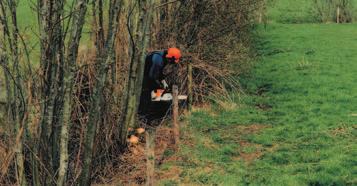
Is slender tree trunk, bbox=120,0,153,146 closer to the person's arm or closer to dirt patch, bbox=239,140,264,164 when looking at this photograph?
the person's arm

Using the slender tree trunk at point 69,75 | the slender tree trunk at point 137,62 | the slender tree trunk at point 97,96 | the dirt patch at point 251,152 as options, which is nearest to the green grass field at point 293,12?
the dirt patch at point 251,152

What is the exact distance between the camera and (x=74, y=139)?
9477mm

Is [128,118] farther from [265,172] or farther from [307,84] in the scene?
[307,84]

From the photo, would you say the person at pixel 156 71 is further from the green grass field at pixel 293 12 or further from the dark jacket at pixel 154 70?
the green grass field at pixel 293 12

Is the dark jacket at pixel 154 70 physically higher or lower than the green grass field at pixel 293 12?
lower

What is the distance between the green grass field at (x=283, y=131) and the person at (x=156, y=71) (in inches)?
45.1

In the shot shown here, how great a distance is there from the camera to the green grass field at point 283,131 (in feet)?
29.4

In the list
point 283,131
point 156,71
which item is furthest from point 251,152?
point 156,71

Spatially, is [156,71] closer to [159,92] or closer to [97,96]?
[159,92]

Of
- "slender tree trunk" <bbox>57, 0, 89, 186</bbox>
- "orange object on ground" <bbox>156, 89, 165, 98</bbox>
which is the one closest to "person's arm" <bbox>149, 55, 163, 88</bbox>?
"orange object on ground" <bbox>156, 89, 165, 98</bbox>

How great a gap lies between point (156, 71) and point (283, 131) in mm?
3090

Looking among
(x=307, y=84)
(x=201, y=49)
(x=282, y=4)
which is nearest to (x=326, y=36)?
(x=307, y=84)

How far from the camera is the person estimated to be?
11.6 m

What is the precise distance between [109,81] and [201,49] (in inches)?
190
